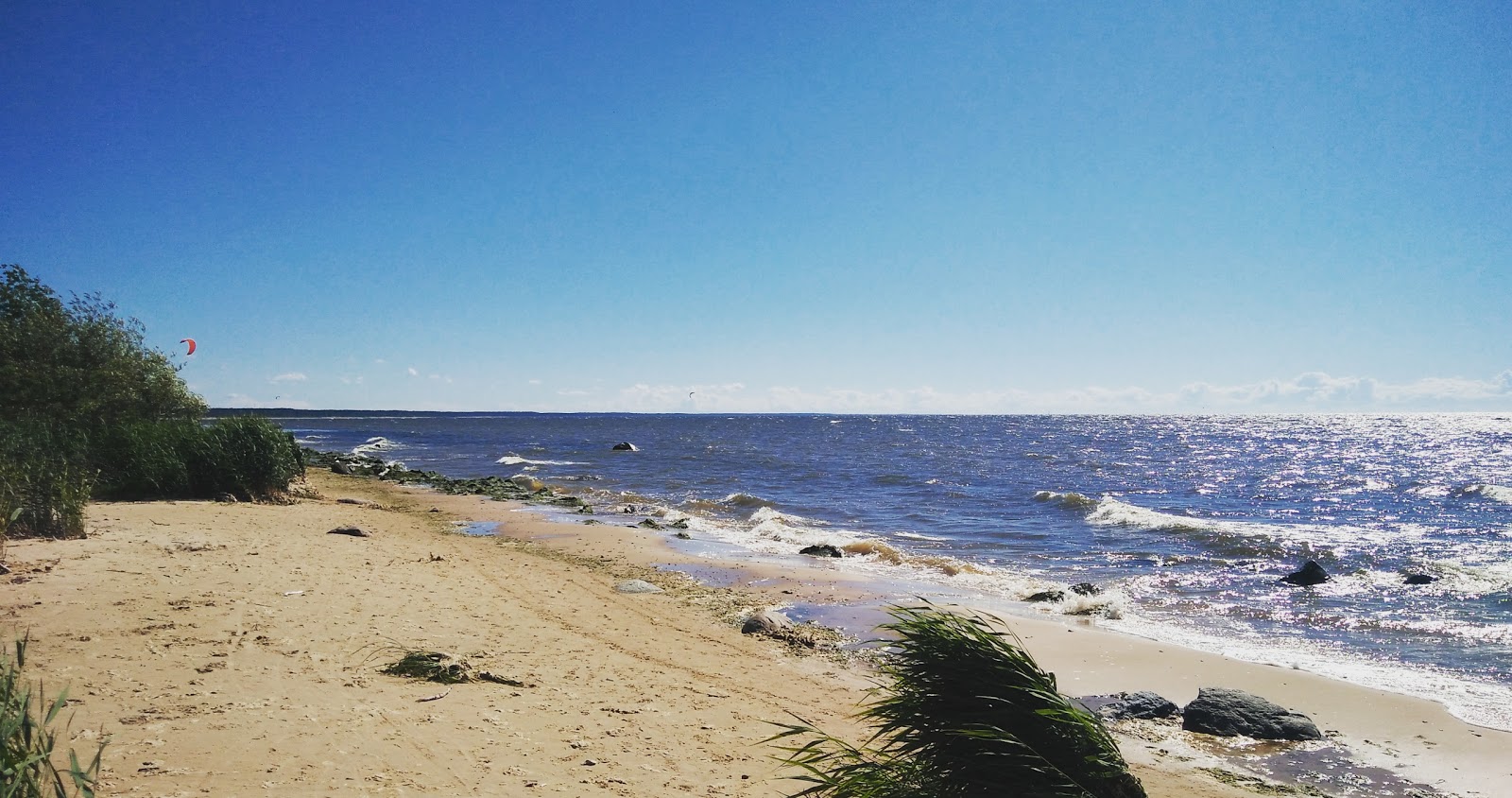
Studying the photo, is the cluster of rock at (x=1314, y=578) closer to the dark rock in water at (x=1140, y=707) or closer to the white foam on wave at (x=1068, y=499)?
the dark rock in water at (x=1140, y=707)

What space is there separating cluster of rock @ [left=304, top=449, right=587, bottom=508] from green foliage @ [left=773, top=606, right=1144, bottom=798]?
25.3m

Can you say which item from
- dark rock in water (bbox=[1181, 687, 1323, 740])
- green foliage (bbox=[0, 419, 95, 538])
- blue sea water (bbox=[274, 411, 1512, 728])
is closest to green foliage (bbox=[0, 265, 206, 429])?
green foliage (bbox=[0, 419, 95, 538])

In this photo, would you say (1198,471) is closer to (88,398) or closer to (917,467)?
(917,467)

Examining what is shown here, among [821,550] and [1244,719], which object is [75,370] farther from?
[1244,719]

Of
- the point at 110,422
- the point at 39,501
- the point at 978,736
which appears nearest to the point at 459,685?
the point at 978,736

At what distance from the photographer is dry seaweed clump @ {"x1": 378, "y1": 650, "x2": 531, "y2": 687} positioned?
7539 mm

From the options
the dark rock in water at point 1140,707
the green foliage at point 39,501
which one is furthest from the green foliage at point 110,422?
the dark rock in water at point 1140,707

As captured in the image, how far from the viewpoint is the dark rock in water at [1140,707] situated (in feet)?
28.2

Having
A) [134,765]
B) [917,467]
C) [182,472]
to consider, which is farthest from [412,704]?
[917,467]

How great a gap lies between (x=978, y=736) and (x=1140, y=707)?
6257 millimetres

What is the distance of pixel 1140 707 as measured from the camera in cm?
871

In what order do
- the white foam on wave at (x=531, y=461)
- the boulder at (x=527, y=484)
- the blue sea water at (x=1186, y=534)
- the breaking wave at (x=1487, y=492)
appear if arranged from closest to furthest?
1. the blue sea water at (x=1186, y=534)
2. the breaking wave at (x=1487, y=492)
3. the boulder at (x=527, y=484)
4. the white foam on wave at (x=531, y=461)

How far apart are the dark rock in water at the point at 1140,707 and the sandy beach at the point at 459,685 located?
323 millimetres

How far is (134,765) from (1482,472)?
215ft
